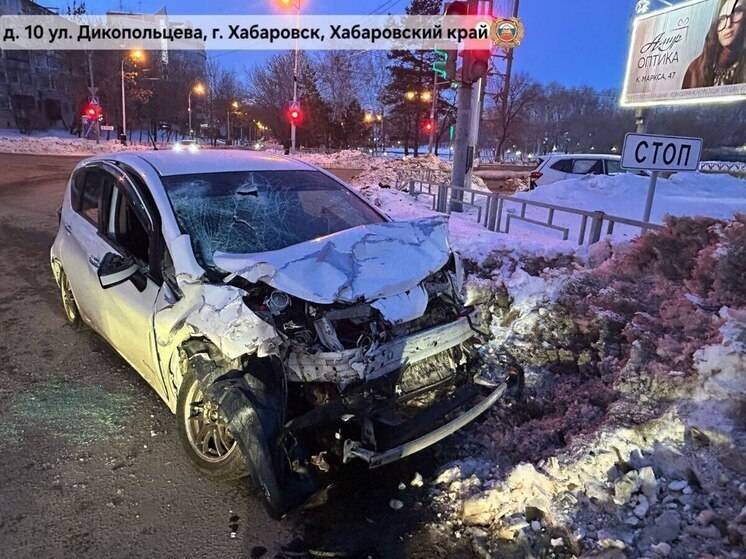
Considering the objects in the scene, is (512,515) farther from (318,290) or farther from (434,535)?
(318,290)

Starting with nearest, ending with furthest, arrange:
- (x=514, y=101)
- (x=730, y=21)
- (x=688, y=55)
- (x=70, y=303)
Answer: (x=70, y=303), (x=730, y=21), (x=688, y=55), (x=514, y=101)

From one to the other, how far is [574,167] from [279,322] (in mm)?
14434

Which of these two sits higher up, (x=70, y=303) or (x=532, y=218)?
(x=532, y=218)

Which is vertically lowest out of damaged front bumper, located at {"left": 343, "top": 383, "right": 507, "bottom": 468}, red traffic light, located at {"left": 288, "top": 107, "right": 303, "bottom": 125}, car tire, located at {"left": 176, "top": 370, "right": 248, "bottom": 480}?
car tire, located at {"left": 176, "top": 370, "right": 248, "bottom": 480}

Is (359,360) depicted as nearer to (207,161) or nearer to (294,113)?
(207,161)

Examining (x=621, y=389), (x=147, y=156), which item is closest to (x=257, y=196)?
(x=147, y=156)

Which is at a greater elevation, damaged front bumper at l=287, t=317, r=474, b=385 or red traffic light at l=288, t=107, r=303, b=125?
red traffic light at l=288, t=107, r=303, b=125

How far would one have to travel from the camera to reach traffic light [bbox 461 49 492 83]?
32.6 feet

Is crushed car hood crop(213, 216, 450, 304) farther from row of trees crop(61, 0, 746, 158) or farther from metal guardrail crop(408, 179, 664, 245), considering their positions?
row of trees crop(61, 0, 746, 158)

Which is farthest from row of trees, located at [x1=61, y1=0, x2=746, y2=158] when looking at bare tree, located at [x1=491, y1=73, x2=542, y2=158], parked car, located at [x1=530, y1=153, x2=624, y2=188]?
parked car, located at [x1=530, y1=153, x2=624, y2=188]

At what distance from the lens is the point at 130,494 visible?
305 cm

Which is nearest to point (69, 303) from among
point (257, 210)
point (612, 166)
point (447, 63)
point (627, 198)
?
point (257, 210)

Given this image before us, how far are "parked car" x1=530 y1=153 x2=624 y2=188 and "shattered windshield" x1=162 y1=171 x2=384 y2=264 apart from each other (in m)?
12.4

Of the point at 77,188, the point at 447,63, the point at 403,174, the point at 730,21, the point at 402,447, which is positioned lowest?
the point at 402,447
